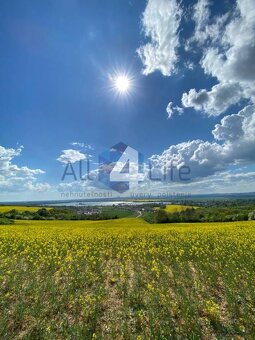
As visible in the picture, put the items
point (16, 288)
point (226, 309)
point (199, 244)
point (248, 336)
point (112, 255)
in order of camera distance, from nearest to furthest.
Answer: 1. point (248, 336)
2. point (226, 309)
3. point (16, 288)
4. point (112, 255)
5. point (199, 244)

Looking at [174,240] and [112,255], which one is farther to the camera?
[174,240]

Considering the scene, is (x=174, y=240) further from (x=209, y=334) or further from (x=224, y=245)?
(x=209, y=334)

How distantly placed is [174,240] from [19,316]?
11.4 meters

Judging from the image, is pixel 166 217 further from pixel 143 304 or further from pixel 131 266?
pixel 143 304

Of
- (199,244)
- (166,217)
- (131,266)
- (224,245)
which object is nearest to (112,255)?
(131,266)

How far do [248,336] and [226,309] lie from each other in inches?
58.0

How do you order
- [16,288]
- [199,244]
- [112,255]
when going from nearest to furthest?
[16,288] < [112,255] < [199,244]

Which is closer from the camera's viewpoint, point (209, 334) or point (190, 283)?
point (209, 334)

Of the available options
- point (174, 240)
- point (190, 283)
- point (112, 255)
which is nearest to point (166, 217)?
point (174, 240)

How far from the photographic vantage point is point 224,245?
13.8m

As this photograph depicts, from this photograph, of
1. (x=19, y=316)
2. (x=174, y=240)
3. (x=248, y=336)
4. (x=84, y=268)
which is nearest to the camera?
(x=248, y=336)

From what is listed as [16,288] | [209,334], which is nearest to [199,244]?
[209,334]

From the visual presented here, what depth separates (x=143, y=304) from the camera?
7348 mm

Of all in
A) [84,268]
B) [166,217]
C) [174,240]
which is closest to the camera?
[84,268]
